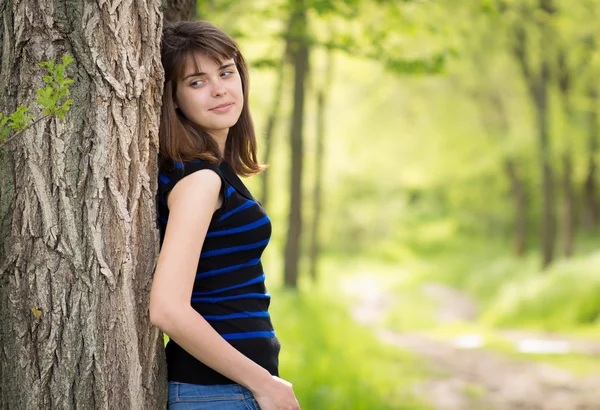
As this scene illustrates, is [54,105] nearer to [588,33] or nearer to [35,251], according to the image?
[35,251]

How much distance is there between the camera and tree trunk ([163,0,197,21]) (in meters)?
3.12

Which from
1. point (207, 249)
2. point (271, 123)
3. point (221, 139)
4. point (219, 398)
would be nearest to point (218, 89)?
point (221, 139)

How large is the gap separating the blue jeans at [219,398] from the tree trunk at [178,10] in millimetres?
1629

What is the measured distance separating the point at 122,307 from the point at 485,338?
11.0m

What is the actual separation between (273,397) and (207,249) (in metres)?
0.49

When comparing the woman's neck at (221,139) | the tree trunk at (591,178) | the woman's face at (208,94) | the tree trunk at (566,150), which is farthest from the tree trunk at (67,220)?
the tree trunk at (591,178)

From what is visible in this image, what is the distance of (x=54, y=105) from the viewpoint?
1892 mm

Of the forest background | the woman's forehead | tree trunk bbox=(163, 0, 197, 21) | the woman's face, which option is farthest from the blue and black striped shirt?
tree trunk bbox=(163, 0, 197, 21)

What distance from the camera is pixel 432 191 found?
126 ft

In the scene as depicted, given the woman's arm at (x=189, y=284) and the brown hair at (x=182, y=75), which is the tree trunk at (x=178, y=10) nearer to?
the brown hair at (x=182, y=75)

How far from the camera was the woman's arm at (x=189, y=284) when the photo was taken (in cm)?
203

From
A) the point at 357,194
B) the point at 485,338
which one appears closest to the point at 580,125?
the point at 485,338

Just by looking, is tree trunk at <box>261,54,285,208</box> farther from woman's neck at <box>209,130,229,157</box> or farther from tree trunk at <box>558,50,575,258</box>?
woman's neck at <box>209,130,229,157</box>

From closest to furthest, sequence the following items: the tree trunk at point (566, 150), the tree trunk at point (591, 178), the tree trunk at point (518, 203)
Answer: the tree trunk at point (566, 150), the tree trunk at point (591, 178), the tree trunk at point (518, 203)
